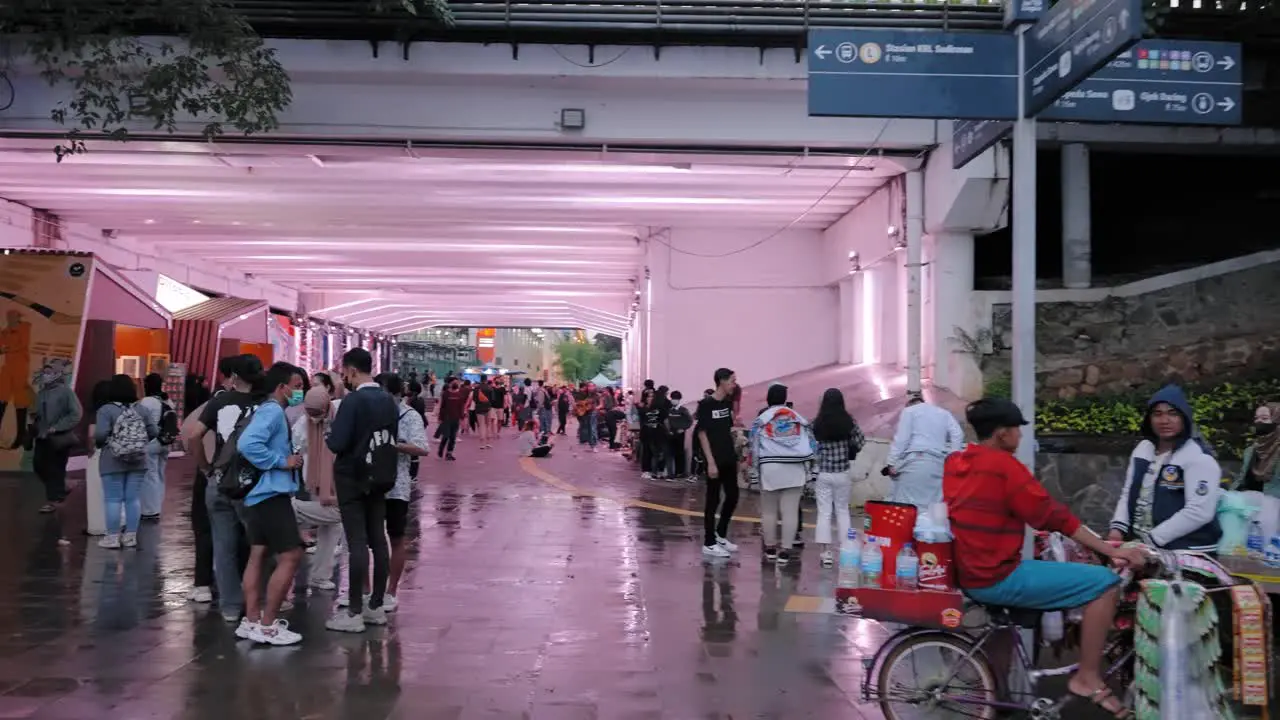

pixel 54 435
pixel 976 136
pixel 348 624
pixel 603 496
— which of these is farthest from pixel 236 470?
pixel 603 496

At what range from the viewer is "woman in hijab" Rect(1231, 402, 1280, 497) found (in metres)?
7.81

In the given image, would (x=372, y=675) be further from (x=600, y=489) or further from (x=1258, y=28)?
(x=1258, y=28)

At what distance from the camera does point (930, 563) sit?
16.6 feet

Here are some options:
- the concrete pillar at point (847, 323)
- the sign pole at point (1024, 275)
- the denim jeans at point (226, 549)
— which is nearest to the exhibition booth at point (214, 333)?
the concrete pillar at point (847, 323)

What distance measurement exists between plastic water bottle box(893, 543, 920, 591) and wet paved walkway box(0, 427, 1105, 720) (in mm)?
846

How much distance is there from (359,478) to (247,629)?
112 cm

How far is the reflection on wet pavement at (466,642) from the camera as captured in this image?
5.58 m

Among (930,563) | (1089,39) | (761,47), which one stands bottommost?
(930,563)

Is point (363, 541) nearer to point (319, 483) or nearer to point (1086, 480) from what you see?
point (319, 483)

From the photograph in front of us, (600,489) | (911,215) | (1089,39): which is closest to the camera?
(1089,39)

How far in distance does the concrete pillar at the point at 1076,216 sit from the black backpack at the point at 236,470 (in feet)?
39.3

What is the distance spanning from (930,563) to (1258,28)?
38.7 ft

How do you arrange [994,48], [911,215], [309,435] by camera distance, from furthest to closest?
[911,215] → [309,435] → [994,48]

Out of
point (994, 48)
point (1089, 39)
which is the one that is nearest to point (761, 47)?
point (994, 48)
